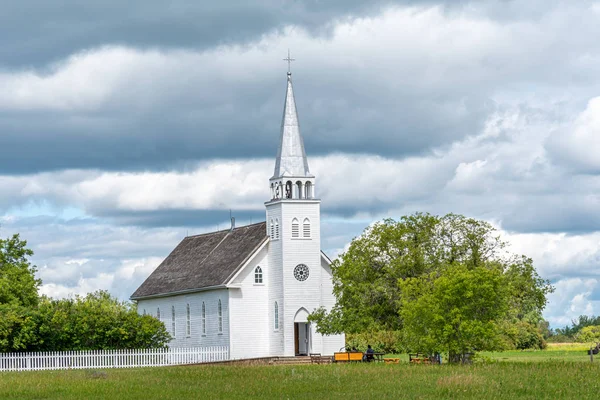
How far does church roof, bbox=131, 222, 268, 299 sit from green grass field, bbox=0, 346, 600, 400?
89.2 feet

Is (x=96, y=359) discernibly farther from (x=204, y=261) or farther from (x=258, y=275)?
(x=204, y=261)

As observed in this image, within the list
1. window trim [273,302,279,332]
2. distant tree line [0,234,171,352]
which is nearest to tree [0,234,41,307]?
distant tree line [0,234,171,352]

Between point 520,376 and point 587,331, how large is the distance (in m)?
70.1

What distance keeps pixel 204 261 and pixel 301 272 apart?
1116cm

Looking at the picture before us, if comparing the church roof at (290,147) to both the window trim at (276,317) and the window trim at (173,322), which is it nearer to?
the window trim at (276,317)

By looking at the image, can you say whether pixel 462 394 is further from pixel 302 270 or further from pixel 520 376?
pixel 302 270

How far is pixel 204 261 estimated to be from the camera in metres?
81.3

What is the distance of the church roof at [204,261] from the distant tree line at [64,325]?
7.30 metres

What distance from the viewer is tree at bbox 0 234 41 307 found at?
69062 mm

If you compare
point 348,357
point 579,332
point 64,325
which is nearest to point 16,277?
point 64,325

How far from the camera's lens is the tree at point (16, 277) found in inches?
2719

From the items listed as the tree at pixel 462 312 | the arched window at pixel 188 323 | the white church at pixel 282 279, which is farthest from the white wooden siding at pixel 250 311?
the tree at pixel 462 312

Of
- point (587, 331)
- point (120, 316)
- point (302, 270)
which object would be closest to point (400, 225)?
point (302, 270)

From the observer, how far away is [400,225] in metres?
66.9
